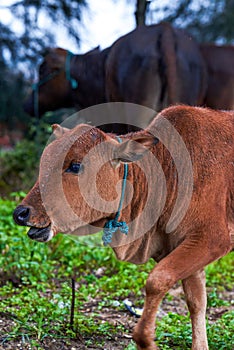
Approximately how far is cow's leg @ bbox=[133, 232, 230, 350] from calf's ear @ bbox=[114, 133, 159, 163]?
58cm

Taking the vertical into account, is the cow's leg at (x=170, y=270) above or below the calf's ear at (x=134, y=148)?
below

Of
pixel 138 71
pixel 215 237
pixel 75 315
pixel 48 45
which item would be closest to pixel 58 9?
pixel 48 45

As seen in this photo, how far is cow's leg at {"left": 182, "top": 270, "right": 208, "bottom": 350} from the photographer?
4.00 meters

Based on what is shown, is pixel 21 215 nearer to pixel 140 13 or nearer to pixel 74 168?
pixel 74 168

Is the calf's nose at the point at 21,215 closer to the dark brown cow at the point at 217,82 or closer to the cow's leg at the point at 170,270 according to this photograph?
the cow's leg at the point at 170,270

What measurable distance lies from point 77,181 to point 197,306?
123 centimetres

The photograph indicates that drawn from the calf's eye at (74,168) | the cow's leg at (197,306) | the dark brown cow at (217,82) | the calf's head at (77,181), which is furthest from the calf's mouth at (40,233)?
the dark brown cow at (217,82)

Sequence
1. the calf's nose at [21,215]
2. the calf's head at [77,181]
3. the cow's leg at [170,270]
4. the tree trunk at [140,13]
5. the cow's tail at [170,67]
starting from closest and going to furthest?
the cow's leg at [170,270], the calf's nose at [21,215], the calf's head at [77,181], the cow's tail at [170,67], the tree trunk at [140,13]

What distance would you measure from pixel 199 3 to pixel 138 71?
431 centimetres

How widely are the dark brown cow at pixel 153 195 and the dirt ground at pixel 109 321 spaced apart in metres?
0.58

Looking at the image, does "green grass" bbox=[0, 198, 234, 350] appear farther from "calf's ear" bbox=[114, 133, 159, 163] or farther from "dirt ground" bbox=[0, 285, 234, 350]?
"calf's ear" bbox=[114, 133, 159, 163]

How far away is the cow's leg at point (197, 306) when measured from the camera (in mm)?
3996

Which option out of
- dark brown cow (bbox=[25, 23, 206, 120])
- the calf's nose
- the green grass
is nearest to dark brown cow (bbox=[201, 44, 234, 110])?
dark brown cow (bbox=[25, 23, 206, 120])

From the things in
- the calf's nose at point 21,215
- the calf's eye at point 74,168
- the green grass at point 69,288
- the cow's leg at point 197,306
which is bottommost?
the green grass at point 69,288
